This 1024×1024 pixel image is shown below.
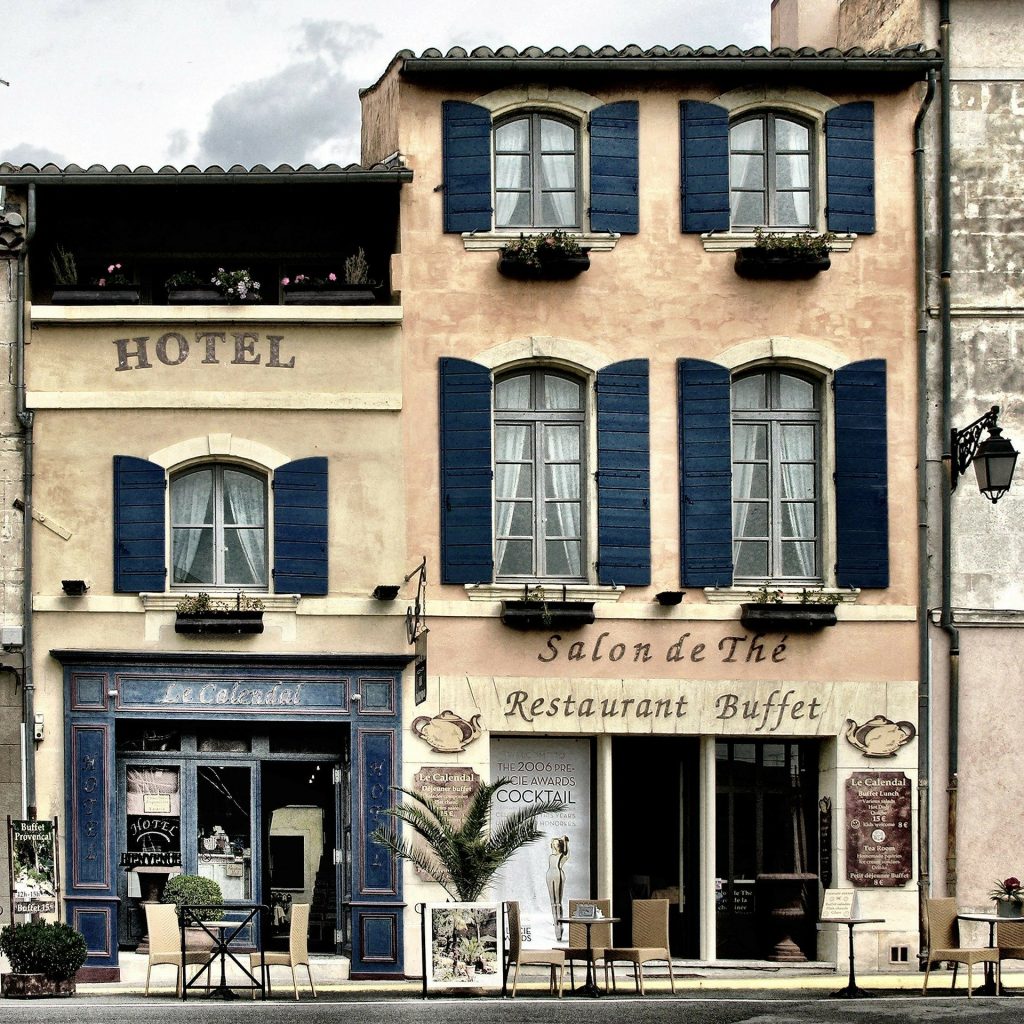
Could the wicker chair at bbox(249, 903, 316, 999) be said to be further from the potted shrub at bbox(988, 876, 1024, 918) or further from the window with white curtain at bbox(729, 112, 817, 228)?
the window with white curtain at bbox(729, 112, 817, 228)

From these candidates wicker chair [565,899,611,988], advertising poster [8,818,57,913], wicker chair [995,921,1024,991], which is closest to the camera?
wicker chair [565,899,611,988]

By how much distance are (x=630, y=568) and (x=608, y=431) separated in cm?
138

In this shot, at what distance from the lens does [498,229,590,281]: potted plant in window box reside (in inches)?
950

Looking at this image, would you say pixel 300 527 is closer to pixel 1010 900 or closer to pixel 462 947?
pixel 462 947

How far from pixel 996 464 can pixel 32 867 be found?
9.73 m

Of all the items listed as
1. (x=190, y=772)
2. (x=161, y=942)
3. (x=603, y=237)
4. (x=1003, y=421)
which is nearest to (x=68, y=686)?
(x=190, y=772)

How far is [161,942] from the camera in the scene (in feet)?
71.1

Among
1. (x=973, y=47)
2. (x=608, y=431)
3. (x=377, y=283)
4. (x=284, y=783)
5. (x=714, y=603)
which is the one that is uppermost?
(x=973, y=47)

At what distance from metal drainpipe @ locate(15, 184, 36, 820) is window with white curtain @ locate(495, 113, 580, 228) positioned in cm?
471

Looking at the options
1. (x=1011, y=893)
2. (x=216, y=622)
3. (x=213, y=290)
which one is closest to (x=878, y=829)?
(x=1011, y=893)

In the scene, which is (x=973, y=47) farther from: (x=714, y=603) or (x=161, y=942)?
(x=161, y=942)

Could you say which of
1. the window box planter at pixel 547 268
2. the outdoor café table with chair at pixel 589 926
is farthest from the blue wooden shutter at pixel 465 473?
the outdoor café table with chair at pixel 589 926

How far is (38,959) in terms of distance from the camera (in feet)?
71.2

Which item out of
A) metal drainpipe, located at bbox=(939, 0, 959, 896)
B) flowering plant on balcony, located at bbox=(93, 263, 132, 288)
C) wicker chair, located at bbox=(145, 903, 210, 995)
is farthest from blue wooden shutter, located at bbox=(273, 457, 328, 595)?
metal drainpipe, located at bbox=(939, 0, 959, 896)
